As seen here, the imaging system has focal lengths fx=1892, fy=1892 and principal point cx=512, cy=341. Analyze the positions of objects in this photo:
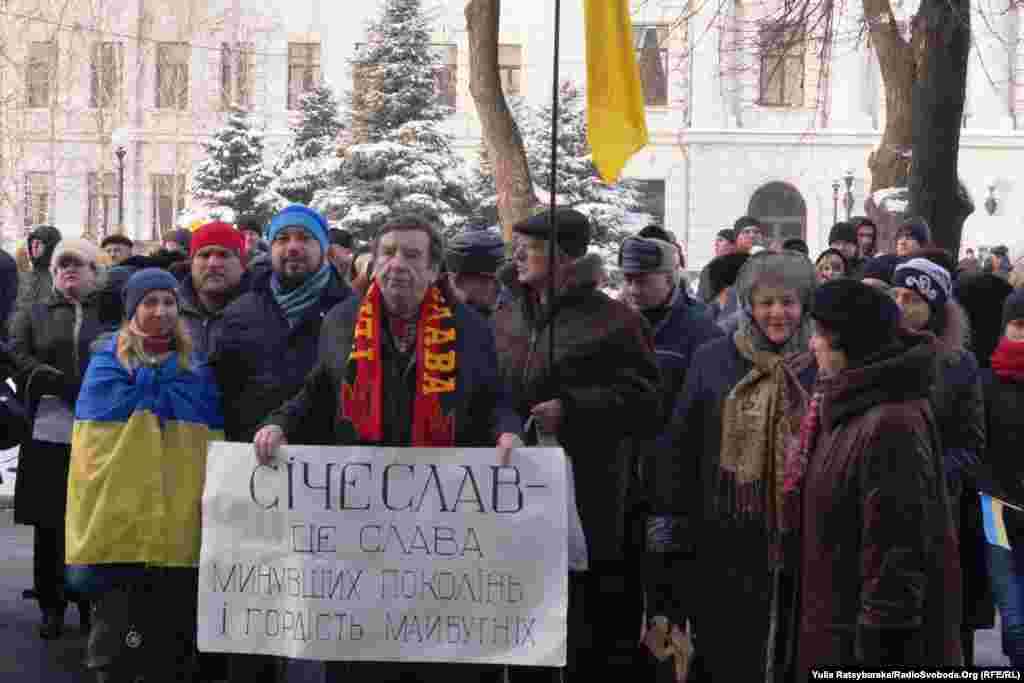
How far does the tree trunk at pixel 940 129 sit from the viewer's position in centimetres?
1588

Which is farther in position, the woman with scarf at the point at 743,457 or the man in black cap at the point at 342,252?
the man in black cap at the point at 342,252

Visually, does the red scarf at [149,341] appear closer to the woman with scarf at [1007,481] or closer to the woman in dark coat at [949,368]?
the woman in dark coat at [949,368]

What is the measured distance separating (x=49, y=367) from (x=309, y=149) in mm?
36036

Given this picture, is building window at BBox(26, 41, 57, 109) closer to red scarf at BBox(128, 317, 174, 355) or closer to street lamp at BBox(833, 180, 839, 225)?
street lamp at BBox(833, 180, 839, 225)

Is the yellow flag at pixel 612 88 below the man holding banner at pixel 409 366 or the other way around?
the other way around

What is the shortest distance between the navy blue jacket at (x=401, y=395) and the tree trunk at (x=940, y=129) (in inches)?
400

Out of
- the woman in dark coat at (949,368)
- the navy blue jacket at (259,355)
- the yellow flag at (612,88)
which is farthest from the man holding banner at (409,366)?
the woman in dark coat at (949,368)

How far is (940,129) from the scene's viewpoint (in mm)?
16141

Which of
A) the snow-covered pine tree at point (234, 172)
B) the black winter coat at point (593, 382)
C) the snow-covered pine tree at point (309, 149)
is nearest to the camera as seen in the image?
the black winter coat at point (593, 382)

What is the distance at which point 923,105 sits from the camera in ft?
53.2

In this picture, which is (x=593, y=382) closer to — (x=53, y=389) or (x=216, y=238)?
(x=216, y=238)

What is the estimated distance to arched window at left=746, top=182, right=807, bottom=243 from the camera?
186 ft

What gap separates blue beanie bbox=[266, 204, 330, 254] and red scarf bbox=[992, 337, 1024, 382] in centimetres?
284

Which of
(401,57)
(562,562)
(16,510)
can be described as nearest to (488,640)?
(562,562)
